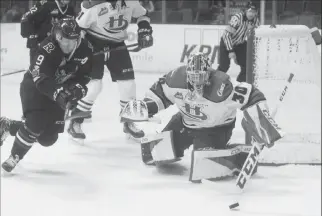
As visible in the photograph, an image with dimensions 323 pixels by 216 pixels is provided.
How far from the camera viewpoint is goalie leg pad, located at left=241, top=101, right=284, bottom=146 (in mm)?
3369

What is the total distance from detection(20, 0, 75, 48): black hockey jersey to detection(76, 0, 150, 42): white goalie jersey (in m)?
0.62

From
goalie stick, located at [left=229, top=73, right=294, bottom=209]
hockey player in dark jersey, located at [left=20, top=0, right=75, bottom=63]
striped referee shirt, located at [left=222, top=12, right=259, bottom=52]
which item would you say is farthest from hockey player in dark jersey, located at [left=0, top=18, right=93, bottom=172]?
striped referee shirt, located at [left=222, top=12, right=259, bottom=52]

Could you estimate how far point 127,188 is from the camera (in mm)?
3701

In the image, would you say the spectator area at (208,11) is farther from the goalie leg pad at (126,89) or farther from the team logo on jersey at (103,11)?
the team logo on jersey at (103,11)

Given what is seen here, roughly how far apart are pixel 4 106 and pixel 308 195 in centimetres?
350

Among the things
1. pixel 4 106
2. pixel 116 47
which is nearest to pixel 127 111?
pixel 116 47

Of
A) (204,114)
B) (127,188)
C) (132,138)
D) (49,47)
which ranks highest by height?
(49,47)

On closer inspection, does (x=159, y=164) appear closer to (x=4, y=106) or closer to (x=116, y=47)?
(x=116, y=47)

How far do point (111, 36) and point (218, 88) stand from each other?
4.23 feet

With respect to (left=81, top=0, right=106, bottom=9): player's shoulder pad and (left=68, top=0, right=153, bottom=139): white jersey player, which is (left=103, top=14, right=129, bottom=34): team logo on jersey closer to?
(left=68, top=0, right=153, bottom=139): white jersey player

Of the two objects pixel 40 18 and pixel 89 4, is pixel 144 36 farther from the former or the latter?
pixel 40 18

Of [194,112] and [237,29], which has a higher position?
[194,112]

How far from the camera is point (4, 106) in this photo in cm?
639

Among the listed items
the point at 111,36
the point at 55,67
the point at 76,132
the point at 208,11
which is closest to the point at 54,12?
the point at 111,36
